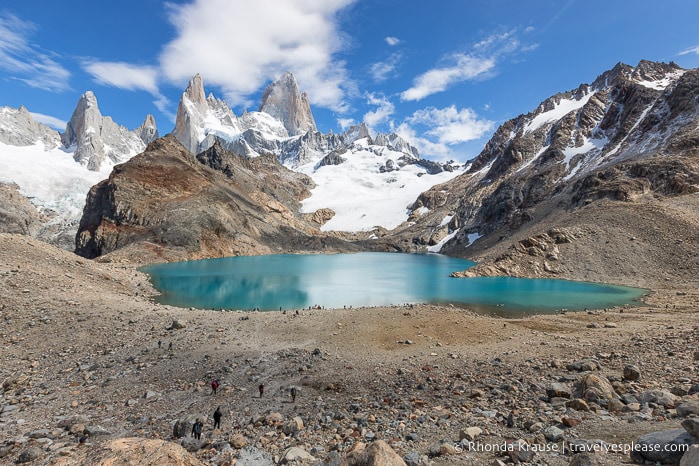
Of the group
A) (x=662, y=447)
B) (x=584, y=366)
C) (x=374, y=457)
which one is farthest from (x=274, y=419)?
(x=584, y=366)

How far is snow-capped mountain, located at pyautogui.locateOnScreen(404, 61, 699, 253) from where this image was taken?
6811 cm

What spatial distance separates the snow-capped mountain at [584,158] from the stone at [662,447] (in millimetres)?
73331

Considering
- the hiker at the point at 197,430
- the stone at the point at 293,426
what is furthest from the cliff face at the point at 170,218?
the stone at the point at 293,426

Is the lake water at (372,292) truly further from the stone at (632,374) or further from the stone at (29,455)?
the stone at (29,455)

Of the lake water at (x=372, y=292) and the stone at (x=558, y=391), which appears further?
the lake water at (x=372, y=292)

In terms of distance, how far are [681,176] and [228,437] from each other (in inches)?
3175

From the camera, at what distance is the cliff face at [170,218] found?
7994 centimetres

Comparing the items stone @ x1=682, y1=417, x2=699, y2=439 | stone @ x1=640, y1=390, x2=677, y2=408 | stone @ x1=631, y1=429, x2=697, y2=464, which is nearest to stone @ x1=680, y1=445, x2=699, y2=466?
stone @ x1=631, y1=429, x2=697, y2=464

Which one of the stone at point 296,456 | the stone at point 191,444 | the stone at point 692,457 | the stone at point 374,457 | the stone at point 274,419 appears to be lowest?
the stone at point 191,444

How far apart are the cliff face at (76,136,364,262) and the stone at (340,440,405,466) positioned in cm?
7509

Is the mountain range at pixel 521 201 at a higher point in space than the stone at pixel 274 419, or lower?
higher

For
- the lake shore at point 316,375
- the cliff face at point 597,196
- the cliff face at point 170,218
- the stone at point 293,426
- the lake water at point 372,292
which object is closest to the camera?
the lake shore at point 316,375

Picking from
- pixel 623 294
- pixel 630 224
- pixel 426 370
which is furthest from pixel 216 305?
pixel 630 224

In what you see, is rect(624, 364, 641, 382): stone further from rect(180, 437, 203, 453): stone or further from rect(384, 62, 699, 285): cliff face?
rect(384, 62, 699, 285): cliff face
